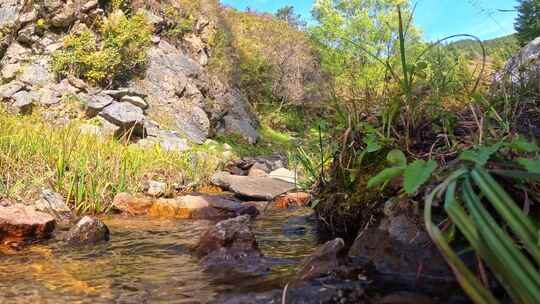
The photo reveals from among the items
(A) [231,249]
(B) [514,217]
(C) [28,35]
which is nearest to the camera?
(B) [514,217]

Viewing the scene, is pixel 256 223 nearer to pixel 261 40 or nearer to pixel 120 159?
pixel 120 159

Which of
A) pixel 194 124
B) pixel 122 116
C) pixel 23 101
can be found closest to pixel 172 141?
pixel 122 116

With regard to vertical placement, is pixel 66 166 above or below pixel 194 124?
below

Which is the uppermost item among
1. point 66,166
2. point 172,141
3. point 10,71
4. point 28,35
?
point 28,35

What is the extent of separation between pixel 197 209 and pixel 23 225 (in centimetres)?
200

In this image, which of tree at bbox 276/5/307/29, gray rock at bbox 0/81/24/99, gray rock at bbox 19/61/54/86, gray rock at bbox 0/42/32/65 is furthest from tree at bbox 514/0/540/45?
tree at bbox 276/5/307/29

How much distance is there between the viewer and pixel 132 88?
43.1ft

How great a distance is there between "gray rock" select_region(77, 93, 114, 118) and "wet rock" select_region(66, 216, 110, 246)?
25.9 ft

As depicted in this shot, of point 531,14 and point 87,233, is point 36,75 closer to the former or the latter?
point 87,233

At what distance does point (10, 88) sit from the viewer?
33.9ft

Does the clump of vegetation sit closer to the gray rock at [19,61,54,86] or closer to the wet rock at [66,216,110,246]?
the gray rock at [19,61,54,86]

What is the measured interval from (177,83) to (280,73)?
7.70 m

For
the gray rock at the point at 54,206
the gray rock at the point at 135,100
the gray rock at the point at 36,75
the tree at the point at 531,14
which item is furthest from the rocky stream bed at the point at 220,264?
the gray rock at the point at 36,75

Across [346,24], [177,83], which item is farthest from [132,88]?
[346,24]
